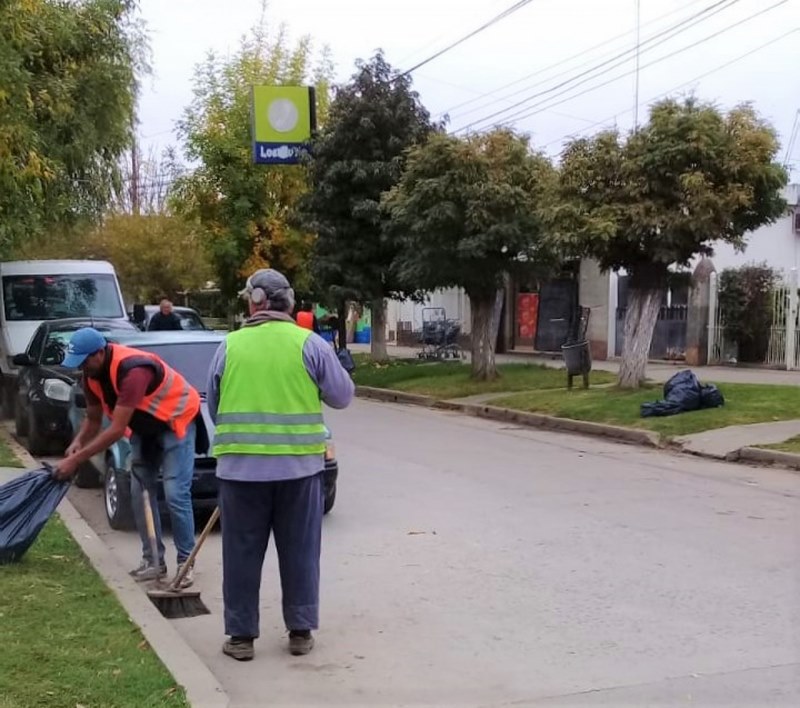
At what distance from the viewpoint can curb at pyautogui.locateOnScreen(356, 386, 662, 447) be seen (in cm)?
1321

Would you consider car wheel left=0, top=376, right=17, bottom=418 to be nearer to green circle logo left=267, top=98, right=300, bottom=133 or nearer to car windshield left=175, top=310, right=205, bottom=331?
car windshield left=175, top=310, right=205, bottom=331

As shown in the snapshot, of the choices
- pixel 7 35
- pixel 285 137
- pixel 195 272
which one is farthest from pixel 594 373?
pixel 195 272

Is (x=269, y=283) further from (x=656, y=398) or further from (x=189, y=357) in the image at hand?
(x=656, y=398)

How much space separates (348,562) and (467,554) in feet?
2.72

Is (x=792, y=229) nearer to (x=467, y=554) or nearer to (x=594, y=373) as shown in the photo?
(x=594, y=373)

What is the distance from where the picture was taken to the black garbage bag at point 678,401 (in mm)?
13938

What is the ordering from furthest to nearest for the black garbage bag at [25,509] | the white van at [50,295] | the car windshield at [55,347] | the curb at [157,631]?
the white van at [50,295], the car windshield at [55,347], the black garbage bag at [25,509], the curb at [157,631]

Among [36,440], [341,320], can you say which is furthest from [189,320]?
[36,440]

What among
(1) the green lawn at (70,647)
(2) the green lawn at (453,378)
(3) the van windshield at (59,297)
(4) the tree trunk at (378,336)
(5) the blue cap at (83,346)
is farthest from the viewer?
(4) the tree trunk at (378,336)

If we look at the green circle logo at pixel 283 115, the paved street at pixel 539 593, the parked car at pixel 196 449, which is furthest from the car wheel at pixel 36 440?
the green circle logo at pixel 283 115

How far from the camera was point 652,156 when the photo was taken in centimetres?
1448

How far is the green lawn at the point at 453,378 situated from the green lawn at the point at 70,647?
12983 millimetres

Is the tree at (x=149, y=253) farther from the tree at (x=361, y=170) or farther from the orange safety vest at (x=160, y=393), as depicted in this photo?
the orange safety vest at (x=160, y=393)

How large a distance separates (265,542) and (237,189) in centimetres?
2606
